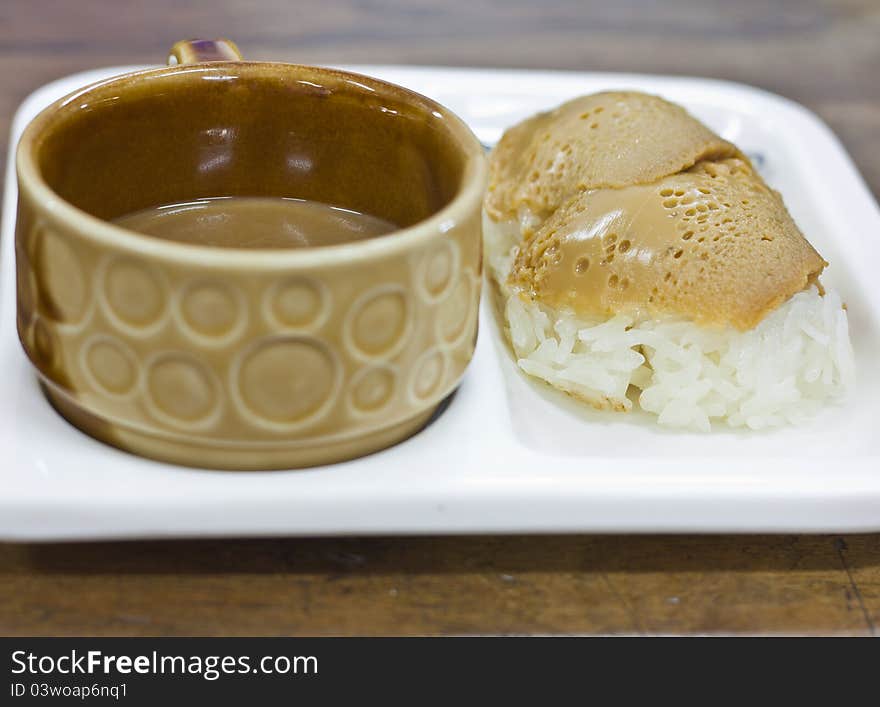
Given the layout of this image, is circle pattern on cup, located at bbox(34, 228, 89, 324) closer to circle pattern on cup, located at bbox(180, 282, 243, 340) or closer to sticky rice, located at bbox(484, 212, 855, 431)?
circle pattern on cup, located at bbox(180, 282, 243, 340)

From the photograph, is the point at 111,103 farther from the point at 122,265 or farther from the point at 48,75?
the point at 48,75

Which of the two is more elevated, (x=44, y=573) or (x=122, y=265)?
(x=122, y=265)

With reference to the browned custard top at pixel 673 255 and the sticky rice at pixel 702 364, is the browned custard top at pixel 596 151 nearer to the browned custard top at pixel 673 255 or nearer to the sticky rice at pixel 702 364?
the browned custard top at pixel 673 255

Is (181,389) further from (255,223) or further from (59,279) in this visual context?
(255,223)

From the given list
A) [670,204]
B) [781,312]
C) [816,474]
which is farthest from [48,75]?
[816,474]

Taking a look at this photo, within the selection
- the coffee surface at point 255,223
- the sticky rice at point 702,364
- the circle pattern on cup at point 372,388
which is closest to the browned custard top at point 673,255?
the sticky rice at point 702,364

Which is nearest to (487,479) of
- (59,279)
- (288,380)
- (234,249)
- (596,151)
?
(288,380)
